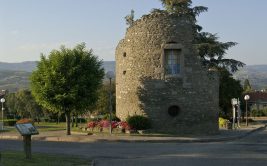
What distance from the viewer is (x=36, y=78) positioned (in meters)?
29.3

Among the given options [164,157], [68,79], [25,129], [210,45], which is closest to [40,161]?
[25,129]

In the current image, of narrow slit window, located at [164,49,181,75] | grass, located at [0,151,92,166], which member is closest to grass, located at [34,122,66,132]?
narrow slit window, located at [164,49,181,75]

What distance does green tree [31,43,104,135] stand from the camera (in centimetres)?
2852

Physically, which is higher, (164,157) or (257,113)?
(257,113)

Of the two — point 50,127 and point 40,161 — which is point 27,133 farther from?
point 50,127

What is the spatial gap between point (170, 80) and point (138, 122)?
337cm

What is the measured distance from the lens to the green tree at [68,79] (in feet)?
93.6

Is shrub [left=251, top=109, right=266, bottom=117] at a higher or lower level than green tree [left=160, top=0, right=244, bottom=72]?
lower

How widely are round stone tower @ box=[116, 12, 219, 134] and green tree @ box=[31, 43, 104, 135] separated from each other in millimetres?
2820

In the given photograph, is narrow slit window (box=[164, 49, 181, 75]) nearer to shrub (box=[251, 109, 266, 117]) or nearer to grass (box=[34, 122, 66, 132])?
grass (box=[34, 122, 66, 132])

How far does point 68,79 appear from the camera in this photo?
28.7m

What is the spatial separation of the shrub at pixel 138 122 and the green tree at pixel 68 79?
8.97ft

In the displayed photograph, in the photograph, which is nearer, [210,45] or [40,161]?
[40,161]

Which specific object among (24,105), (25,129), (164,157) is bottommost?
(164,157)
